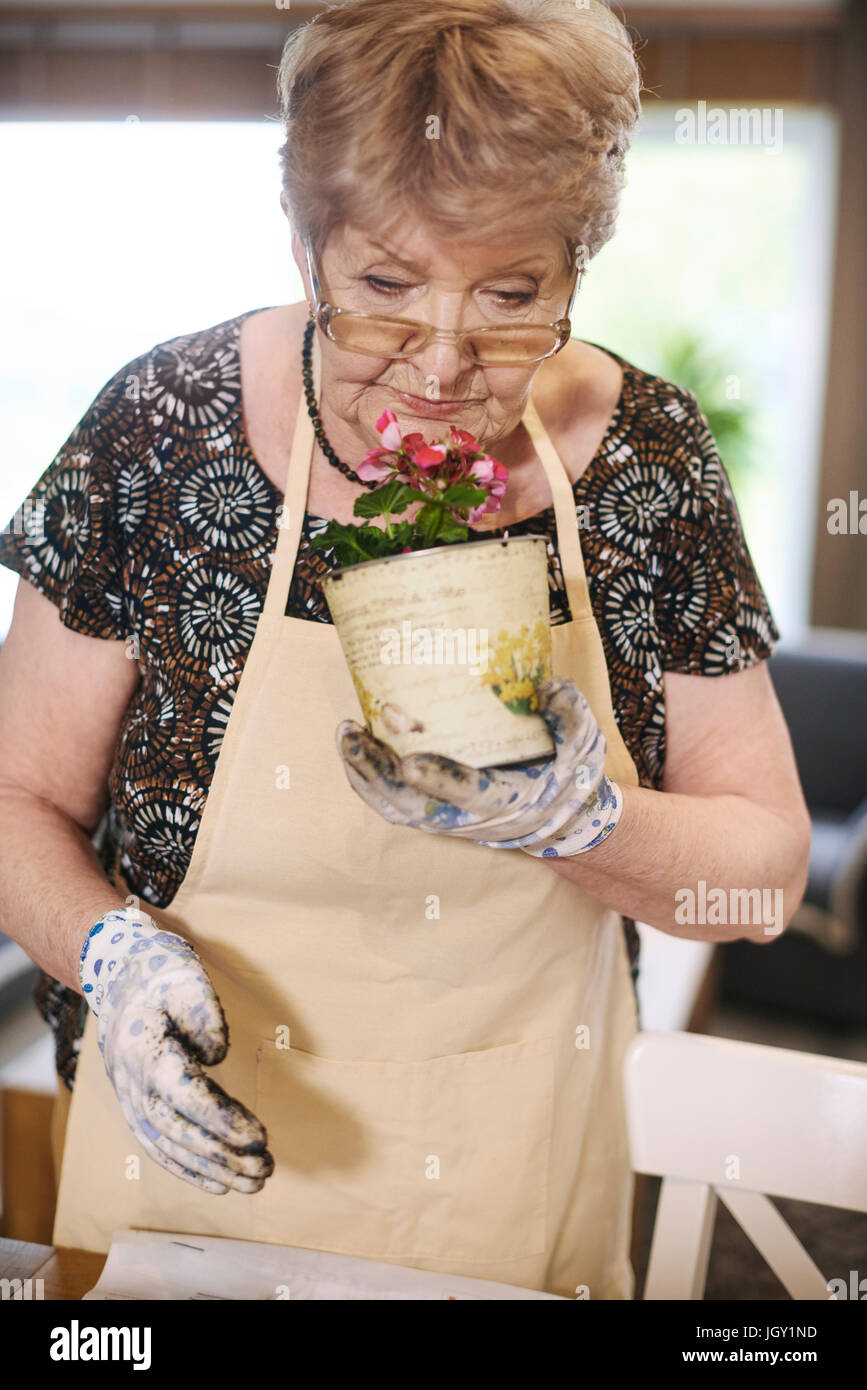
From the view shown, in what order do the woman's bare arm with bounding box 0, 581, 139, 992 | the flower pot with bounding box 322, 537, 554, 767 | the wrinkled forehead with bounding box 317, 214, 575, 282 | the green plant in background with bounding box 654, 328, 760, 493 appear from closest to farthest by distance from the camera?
the flower pot with bounding box 322, 537, 554, 767
the wrinkled forehead with bounding box 317, 214, 575, 282
the woman's bare arm with bounding box 0, 581, 139, 992
the green plant in background with bounding box 654, 328, 760, 493

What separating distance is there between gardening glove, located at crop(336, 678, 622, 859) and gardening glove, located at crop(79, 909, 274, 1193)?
0.64ft

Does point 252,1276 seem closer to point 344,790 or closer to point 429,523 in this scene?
point 344,790

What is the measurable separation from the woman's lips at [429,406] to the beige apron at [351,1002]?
16cm

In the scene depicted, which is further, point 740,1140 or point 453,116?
point 740,1140

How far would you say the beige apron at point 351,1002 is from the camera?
0.96m

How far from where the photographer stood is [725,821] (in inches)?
39.0

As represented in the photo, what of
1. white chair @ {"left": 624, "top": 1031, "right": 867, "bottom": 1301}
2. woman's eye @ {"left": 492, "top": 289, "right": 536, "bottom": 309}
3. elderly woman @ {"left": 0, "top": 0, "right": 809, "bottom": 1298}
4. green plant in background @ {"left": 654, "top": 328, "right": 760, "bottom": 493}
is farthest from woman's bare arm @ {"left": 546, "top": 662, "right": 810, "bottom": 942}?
green plant in background @ {"left": 654, "top": 328, "right": 760, "bottom": 493}

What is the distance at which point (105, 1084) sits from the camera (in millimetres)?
1009

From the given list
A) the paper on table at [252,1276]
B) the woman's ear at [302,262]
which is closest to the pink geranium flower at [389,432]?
the woman's ear at [302,262]

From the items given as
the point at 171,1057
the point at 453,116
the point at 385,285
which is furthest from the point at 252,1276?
the point at 453,116

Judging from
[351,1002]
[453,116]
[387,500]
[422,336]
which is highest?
[453,116]

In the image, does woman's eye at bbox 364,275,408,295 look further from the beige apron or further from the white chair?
the white chair

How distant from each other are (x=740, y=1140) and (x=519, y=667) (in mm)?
530

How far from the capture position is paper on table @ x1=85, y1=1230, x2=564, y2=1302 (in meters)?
0.87
